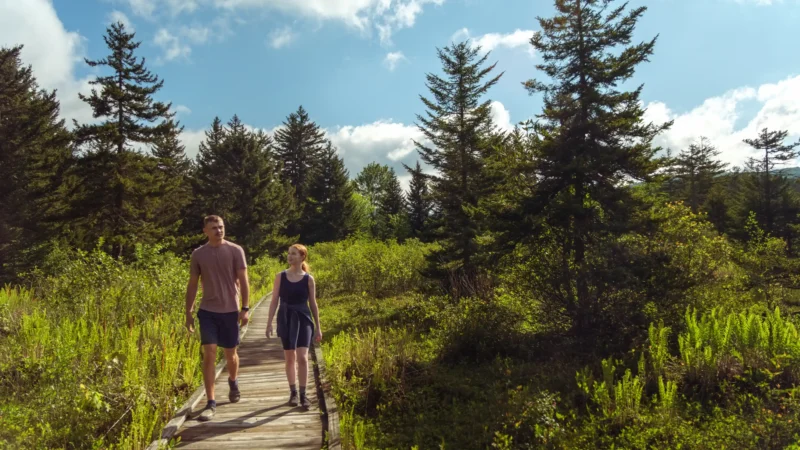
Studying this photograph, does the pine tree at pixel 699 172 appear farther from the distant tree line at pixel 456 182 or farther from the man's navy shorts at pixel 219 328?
the man's navy shorts at pixel 219 328

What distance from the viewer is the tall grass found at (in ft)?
14.0

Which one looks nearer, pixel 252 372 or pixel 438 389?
pixel 252 372

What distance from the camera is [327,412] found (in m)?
4.84

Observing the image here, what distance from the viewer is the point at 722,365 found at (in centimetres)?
633

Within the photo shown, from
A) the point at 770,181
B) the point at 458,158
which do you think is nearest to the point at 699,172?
the point at 770,181

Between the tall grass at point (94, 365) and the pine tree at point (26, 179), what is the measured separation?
47.6 feet

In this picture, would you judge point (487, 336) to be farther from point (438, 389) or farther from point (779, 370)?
point (779, 370)

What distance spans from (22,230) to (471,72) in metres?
23.1

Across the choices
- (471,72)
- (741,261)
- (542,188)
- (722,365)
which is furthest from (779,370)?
(471,72)

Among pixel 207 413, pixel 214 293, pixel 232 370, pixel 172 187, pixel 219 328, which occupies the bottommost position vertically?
pixel 207 413

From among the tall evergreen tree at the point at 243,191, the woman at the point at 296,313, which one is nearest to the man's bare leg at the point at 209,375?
the woman at the point at 296,313

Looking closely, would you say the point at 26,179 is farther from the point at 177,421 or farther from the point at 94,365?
the point at 177,421

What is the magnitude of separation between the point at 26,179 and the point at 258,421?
23.5 meters

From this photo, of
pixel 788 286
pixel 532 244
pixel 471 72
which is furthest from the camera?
pixel 471 72
